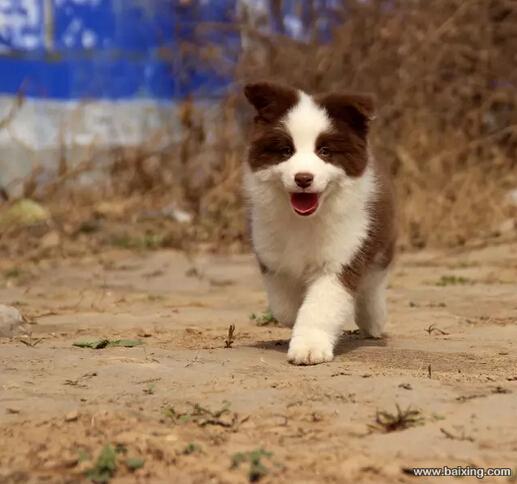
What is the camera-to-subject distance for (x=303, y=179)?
5031mm

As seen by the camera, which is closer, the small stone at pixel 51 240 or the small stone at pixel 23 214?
the small stone at pixel 51 240

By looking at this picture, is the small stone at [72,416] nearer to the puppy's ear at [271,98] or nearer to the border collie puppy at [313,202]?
the border collie puppy at [313,202]

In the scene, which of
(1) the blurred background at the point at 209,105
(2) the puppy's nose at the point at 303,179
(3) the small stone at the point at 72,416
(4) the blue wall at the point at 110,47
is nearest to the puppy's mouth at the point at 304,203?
(2) the puppy's nose at the point at 303,179

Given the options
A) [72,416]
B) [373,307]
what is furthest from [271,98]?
[72,416]

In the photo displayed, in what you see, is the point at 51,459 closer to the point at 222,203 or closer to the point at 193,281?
the point at 193,281

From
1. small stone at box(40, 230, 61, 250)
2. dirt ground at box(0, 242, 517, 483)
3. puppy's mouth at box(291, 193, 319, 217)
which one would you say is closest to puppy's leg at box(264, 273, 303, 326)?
dirt ground at box(0, 242, 517, 483)

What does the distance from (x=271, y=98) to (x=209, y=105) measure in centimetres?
740

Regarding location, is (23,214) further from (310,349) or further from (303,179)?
(310,349)

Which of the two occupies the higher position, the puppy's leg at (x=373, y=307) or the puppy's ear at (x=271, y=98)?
the puppy's ear at (x=271, y=98)

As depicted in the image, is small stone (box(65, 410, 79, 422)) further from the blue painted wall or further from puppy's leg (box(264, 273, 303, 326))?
the blue painted wall

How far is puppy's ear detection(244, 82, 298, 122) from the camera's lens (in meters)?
5.34

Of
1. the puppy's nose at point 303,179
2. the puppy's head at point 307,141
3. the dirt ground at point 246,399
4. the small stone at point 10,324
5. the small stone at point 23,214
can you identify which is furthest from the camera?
the small stone at point 23,214

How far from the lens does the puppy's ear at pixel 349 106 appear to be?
17.3 ft

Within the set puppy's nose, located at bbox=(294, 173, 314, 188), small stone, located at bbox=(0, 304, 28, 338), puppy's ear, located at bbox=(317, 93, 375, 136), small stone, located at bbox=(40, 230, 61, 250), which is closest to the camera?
puppy's nose, located at bbox=(294, 173, 314, 188)
